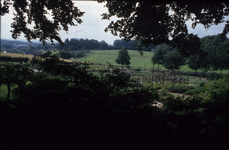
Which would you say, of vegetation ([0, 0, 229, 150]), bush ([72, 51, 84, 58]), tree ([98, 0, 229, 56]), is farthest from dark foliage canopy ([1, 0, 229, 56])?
bush ([72, 51, 84, 58])

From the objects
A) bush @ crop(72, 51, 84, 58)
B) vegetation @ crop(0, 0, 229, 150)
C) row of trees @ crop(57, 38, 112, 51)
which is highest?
row of trees @ crop(57, 38, 112, 51)

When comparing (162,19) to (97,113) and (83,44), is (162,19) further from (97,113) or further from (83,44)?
(83,44)

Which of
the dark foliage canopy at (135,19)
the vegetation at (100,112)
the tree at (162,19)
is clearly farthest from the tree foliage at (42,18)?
the vegetation at (100,112)

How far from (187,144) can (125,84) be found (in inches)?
70.1

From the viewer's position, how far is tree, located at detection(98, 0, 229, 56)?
4.07 metres

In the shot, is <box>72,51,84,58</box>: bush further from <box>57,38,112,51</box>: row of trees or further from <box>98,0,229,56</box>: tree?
<box>98,0,229,56</box>: tree

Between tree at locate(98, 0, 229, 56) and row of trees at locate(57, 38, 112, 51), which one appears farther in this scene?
row of trees at locate(57, 38, 112, 51)

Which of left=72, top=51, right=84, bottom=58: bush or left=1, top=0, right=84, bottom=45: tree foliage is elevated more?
left=1, top=0, right=84, bottom=45: tree foliage

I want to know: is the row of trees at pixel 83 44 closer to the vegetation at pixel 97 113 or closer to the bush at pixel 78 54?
the bush at pixel 78 54

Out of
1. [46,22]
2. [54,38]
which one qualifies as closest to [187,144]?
[54,38]

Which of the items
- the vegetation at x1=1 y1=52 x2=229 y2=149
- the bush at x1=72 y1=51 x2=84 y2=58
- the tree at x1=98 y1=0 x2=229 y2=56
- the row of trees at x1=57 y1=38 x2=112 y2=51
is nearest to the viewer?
the vegetation at x1=1 y1=52 x2=229 y2=149

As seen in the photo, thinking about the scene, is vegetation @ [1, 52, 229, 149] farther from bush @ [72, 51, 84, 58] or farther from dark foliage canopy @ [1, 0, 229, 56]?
bush @ [72, 51, 84, 58]

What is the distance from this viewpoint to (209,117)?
2.86 metres

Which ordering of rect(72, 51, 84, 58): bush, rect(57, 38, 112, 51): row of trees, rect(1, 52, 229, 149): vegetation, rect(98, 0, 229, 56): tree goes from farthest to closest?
rect(57, 38, 112, 51): row of trees < rect(72, 51, 84, 58): bush < rect(98, 0, 229, 56): tree < rect(1, 52, 229, 149): vegetation
